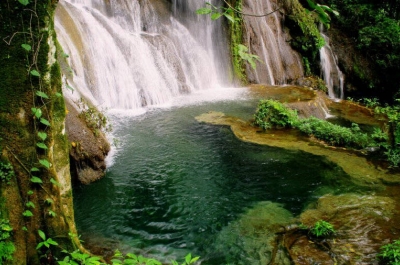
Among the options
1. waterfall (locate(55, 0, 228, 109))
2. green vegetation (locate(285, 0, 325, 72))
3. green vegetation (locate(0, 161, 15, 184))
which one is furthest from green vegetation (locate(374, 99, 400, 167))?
green vegetation (locate(285, 0, 325, 72))

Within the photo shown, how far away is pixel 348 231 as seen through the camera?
508 centimetres

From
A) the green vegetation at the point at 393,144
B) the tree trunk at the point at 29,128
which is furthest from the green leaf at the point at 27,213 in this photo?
the green vegetation at the point at 393,144

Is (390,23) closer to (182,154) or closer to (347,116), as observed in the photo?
(347,116)

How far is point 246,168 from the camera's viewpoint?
7.31 metres

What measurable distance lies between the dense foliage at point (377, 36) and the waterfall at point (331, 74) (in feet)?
3.54

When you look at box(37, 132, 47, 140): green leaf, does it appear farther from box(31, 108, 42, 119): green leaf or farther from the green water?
the green water

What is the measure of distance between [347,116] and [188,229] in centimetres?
930

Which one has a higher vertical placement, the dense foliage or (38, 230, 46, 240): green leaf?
the dense foliage

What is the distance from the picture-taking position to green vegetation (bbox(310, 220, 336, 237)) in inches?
194

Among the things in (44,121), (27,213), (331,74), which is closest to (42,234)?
(27,213)

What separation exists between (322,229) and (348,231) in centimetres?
45

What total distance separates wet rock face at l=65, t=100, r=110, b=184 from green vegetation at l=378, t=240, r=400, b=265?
4888 millimetres

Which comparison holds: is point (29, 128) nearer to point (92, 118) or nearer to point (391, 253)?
point (92, 118)

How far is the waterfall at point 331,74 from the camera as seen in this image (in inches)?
701
